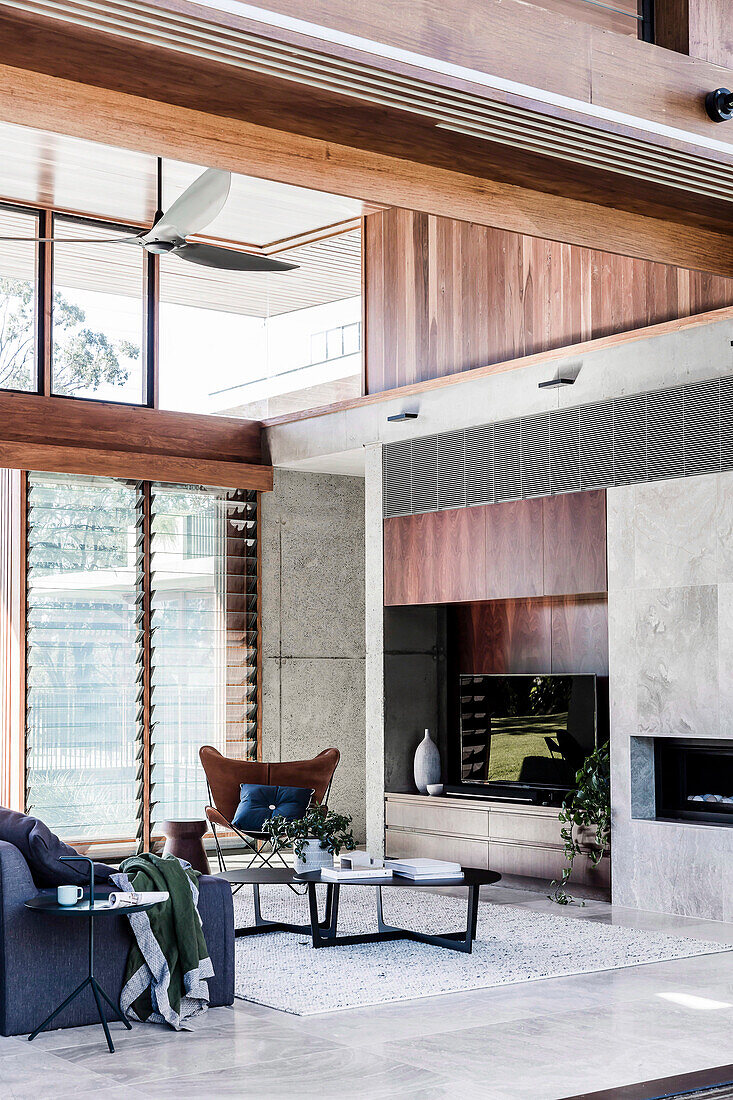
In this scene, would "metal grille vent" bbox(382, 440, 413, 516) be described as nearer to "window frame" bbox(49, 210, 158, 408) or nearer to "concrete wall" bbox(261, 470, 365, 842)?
"concrete wall" bbox(261, 470, 365, 842)

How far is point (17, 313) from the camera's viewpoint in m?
8.88

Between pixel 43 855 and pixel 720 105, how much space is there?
3.33 metres

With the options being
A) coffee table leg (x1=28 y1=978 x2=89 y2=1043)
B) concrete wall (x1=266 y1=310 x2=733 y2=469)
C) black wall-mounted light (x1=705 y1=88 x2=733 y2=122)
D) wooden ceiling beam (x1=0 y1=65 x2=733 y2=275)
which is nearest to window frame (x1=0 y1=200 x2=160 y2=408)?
concrete wall (x1=266 y1=310 x2=733 y2=469)

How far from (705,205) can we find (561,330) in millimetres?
3182

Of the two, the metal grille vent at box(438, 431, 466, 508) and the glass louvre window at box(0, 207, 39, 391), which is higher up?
the glass louvre window at box(0, 207, 39, 391)

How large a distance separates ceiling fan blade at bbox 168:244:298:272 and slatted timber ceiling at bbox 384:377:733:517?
6.34 feet

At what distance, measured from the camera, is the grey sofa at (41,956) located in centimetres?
438

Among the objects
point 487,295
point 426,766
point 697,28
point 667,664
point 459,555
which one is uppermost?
point 487,295

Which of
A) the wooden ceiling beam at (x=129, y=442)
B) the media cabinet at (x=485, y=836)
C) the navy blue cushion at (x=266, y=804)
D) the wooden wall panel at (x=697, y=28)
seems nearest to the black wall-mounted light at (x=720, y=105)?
the wooden wall panel at (x=697, y=28)

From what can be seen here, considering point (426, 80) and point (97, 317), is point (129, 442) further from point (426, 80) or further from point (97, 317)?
point (426, 80)

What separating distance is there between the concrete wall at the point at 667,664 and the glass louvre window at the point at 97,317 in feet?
13.0

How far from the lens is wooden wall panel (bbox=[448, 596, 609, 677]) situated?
7.84 metres

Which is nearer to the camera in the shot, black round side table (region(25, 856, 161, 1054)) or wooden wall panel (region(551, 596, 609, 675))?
black round side table (region(25, 856, 161, 1054))

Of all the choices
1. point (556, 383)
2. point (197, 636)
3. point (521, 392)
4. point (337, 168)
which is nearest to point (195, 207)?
point (337, 168)
